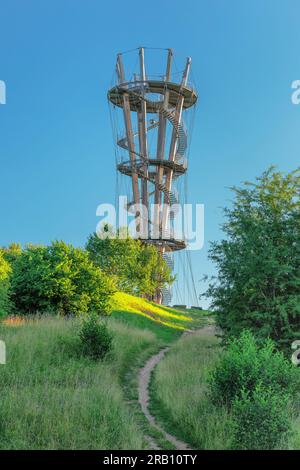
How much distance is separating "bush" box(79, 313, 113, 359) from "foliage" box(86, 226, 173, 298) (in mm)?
37491

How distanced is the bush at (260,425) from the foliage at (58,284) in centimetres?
1860

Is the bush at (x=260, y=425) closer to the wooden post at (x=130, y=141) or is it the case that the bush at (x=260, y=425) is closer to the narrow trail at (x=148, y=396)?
the narrow trail at (x=148, y=396)

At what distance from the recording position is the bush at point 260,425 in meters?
10.3

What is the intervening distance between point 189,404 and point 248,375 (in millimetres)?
2063

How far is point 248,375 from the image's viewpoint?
12266mm

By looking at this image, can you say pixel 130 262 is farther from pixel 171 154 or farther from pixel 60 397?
pixel 60 397

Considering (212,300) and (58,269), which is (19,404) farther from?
(58,269)

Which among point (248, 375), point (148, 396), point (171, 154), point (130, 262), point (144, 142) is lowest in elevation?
point (148, 396)

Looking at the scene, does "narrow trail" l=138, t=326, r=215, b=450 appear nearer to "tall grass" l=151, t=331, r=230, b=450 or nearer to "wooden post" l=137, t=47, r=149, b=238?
"tall grass" l=151, t=331, r=230, b=450

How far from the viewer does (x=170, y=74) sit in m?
58.8

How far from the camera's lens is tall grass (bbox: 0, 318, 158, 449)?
34.8ft

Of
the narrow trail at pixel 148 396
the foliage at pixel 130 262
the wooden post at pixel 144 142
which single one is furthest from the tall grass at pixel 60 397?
the foliage at pixel 130 262

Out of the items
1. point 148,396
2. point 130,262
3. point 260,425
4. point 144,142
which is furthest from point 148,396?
point 144,142

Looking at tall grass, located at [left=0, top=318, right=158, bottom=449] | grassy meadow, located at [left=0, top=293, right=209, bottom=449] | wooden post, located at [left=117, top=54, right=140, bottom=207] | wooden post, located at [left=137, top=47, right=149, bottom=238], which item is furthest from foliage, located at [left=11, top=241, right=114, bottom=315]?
wooden post, located at [left=137, top=47, right=149, bottom=238]
